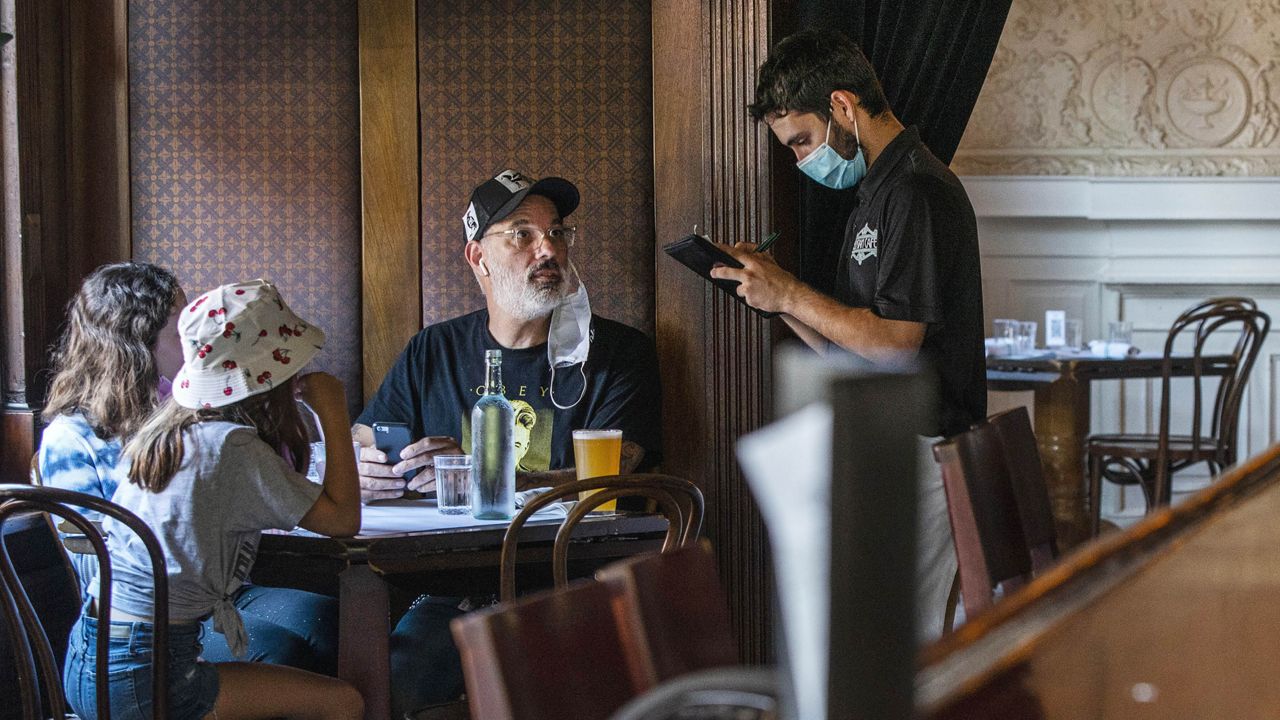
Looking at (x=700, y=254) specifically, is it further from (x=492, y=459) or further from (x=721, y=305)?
(x=492, y=459)

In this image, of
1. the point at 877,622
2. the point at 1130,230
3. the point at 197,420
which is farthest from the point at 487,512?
the point at 1130,230

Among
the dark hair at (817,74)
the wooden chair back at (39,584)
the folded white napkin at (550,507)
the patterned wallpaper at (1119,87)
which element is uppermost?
the patterned wallpaper at (1119,87)

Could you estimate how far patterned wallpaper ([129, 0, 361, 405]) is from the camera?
3309 mm

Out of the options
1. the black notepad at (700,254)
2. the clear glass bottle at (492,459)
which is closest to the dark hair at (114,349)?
the clear glass bottle at (492,459)

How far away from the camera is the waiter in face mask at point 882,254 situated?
2.20 metres

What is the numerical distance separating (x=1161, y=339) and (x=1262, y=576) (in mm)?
4980

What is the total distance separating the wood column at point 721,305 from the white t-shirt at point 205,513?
1.26 m

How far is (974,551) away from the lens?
1.23 m

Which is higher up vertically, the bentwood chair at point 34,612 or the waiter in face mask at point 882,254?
the waiter in face mask at point 882,254

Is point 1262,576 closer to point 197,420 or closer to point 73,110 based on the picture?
point 197,420

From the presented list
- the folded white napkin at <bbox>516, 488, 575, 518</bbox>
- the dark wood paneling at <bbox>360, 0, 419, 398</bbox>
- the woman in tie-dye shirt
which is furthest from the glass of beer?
the dark wood paneling at <bbox>360, 0, 419, 398</bbox>

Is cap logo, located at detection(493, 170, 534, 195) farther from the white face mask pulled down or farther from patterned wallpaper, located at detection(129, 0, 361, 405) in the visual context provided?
patterned wallpaper, located at detection(129, 0, 361, 405)

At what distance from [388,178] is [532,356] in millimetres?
819

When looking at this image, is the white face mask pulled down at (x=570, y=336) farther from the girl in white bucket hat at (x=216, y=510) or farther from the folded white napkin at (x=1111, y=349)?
the folded white napkin at (x=1111, y=349)
